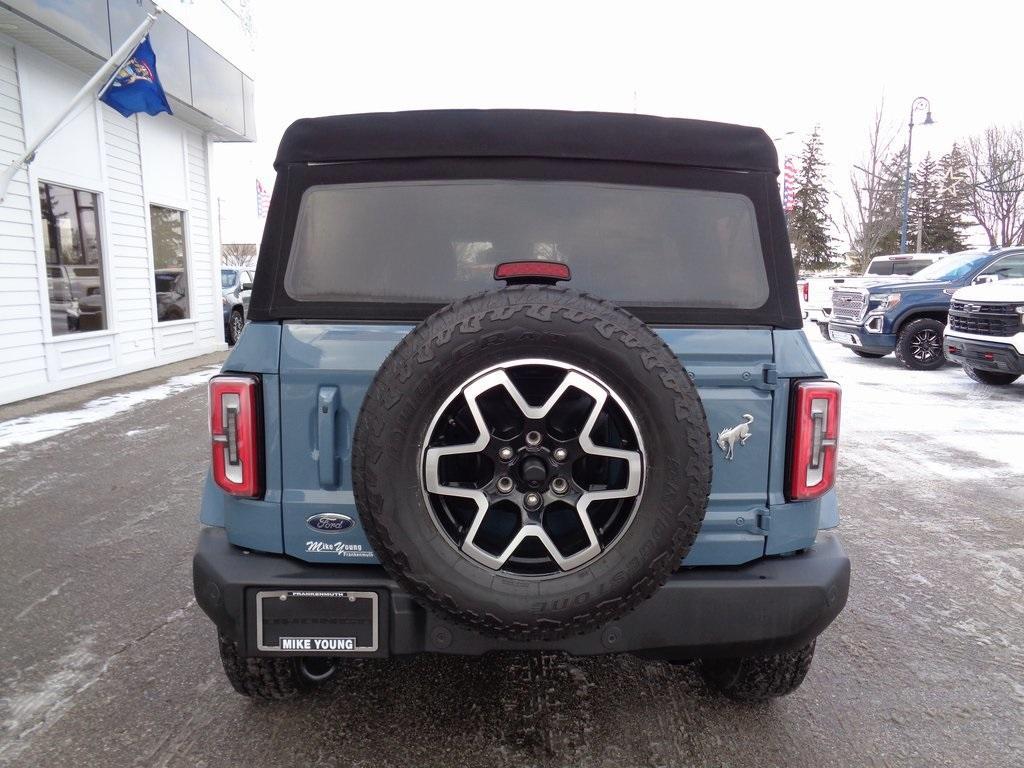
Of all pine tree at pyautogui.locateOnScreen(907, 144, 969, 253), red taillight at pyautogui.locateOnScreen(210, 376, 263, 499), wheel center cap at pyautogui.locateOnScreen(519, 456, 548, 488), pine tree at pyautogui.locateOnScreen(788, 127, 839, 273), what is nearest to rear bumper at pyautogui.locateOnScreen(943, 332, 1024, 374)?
wheel center cap at pyautogui.locateOnScreen(519, 456, 548, 488)

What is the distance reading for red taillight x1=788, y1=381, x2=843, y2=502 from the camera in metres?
2.30

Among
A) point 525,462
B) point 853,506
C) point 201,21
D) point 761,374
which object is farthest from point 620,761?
point 201,21

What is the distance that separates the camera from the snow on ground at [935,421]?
6.57 metres

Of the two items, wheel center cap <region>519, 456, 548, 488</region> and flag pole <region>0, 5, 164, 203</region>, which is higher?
flag pole <region>0, 5, 164, 203</region>

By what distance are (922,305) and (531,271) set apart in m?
12.3

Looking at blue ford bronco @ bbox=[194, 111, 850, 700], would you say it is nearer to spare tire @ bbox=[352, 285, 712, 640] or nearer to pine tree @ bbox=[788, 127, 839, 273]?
spare tire @ bbox=[352, 285, 712, 640]

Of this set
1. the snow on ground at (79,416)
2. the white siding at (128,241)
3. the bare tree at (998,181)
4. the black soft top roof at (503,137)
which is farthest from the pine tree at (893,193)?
the black soft top roof at (503,137)

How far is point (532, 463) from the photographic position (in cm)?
200

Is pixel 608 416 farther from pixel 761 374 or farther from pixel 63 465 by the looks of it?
pixel 63 465

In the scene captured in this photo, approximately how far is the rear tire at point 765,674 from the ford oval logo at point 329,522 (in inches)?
58.2

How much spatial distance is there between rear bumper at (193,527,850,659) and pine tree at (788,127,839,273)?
5758cm

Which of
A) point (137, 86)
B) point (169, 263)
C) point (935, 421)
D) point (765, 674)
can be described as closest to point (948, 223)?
point (935, 421)

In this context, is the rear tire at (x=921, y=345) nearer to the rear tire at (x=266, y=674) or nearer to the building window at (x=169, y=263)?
the rear tire at (x=266, y=674)

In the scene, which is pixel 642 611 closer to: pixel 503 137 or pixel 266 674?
pixel 266 674
